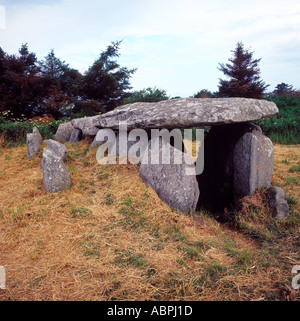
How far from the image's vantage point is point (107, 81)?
41.5ft

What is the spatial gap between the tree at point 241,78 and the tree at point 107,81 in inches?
275

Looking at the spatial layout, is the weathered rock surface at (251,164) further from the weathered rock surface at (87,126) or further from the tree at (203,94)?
the tree at (203,94)

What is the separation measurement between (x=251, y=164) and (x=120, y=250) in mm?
2747

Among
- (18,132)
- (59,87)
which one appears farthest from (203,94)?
(18,132)

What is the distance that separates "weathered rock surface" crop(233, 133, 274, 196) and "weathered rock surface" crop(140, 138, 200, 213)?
964mm

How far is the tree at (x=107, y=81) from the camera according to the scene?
1260cm

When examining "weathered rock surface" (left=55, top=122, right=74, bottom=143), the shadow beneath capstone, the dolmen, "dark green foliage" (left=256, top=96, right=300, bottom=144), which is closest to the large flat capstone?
the dolmen

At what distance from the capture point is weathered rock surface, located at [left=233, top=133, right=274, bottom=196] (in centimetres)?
461

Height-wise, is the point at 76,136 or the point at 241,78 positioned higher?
the point at 241,78

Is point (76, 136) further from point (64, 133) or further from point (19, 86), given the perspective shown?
point (19, 86)

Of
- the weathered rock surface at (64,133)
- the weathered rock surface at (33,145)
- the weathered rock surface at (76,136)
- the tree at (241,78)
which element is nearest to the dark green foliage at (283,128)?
the tree at (241,78)

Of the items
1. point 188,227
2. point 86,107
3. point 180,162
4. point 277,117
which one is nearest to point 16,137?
point 86,107
